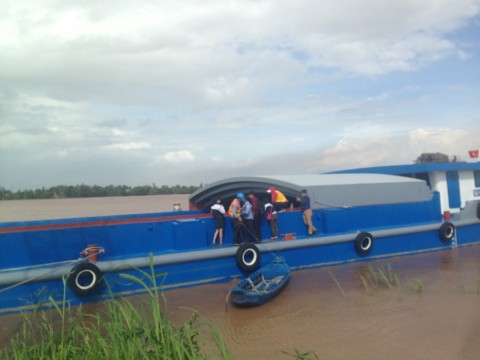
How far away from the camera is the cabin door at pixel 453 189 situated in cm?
1367

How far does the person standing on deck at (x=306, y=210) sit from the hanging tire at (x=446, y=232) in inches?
157

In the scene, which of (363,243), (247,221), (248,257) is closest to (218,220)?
(247,221)

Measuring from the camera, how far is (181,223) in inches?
379

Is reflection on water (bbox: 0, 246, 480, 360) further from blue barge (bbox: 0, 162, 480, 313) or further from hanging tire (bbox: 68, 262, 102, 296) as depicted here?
blue barge (bbox: 0, 162, 480, 313)

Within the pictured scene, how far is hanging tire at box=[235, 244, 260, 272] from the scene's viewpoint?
9430mm

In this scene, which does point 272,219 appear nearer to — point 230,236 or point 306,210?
point 306,210

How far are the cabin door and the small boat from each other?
6.50 metres

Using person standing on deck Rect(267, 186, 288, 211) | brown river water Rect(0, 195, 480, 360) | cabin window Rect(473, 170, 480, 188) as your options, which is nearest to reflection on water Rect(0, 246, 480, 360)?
A: brown river water Rect(0, 195, 480, 360)

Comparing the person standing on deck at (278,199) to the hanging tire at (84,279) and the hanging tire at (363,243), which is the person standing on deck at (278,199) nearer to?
the hanging tire at (363,243)

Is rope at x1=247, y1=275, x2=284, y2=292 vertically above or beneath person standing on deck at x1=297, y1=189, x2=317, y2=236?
beneath

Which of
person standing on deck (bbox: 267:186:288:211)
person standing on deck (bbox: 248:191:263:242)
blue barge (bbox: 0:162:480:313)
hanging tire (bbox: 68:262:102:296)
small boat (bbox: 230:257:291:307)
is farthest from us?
person standing on deck (bbox: 267:186:288:211)

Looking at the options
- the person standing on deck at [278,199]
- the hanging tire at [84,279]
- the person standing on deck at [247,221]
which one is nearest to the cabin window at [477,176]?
the person standing on deck at [278,199]

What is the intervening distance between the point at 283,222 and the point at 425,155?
6815 mm

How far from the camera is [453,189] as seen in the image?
1376cm
